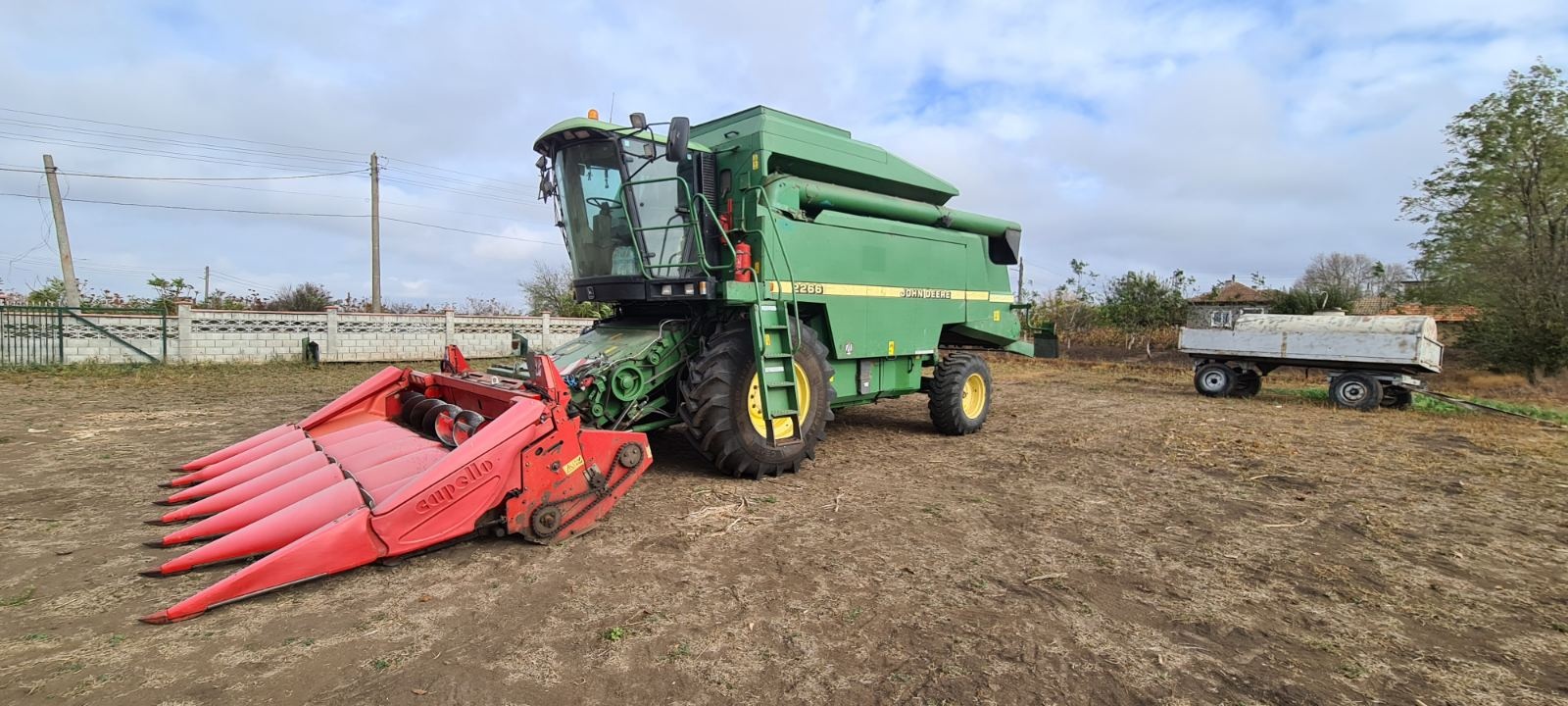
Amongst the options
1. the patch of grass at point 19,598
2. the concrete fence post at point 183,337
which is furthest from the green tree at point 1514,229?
the concrete fence post at point 183,337

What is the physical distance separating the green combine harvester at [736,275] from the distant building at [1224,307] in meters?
10.00

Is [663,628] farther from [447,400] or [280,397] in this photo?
[280,397]

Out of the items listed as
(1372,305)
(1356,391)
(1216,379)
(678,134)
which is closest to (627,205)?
(678,134)

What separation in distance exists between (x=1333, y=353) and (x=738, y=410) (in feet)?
37.8

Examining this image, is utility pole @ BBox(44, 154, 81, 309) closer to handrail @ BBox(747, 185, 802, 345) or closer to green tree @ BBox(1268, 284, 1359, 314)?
handrail @ BBox(747, 185, 802, 345)

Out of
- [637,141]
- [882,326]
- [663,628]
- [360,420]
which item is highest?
[637,141]

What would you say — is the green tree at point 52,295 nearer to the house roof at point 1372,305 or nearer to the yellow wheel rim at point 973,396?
the yellow wheel rim at point 973,396

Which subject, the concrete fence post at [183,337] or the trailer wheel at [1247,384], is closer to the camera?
the trailer wheel at [1247,384]

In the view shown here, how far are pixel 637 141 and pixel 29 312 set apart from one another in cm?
1614

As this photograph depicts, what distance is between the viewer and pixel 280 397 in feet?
36.0

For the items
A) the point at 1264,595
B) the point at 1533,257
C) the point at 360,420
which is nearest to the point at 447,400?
the point at 360,420

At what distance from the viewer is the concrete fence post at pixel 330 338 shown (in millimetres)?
17109

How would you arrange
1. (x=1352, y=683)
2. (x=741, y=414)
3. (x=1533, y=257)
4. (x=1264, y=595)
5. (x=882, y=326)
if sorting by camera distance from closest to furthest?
(x=1352, y=683)
(x=1264, y=595)
(x=741, y=414)
(x=882, y=326)
(x=1533, y=257)

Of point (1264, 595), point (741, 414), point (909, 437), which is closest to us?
point (1264, 595)
